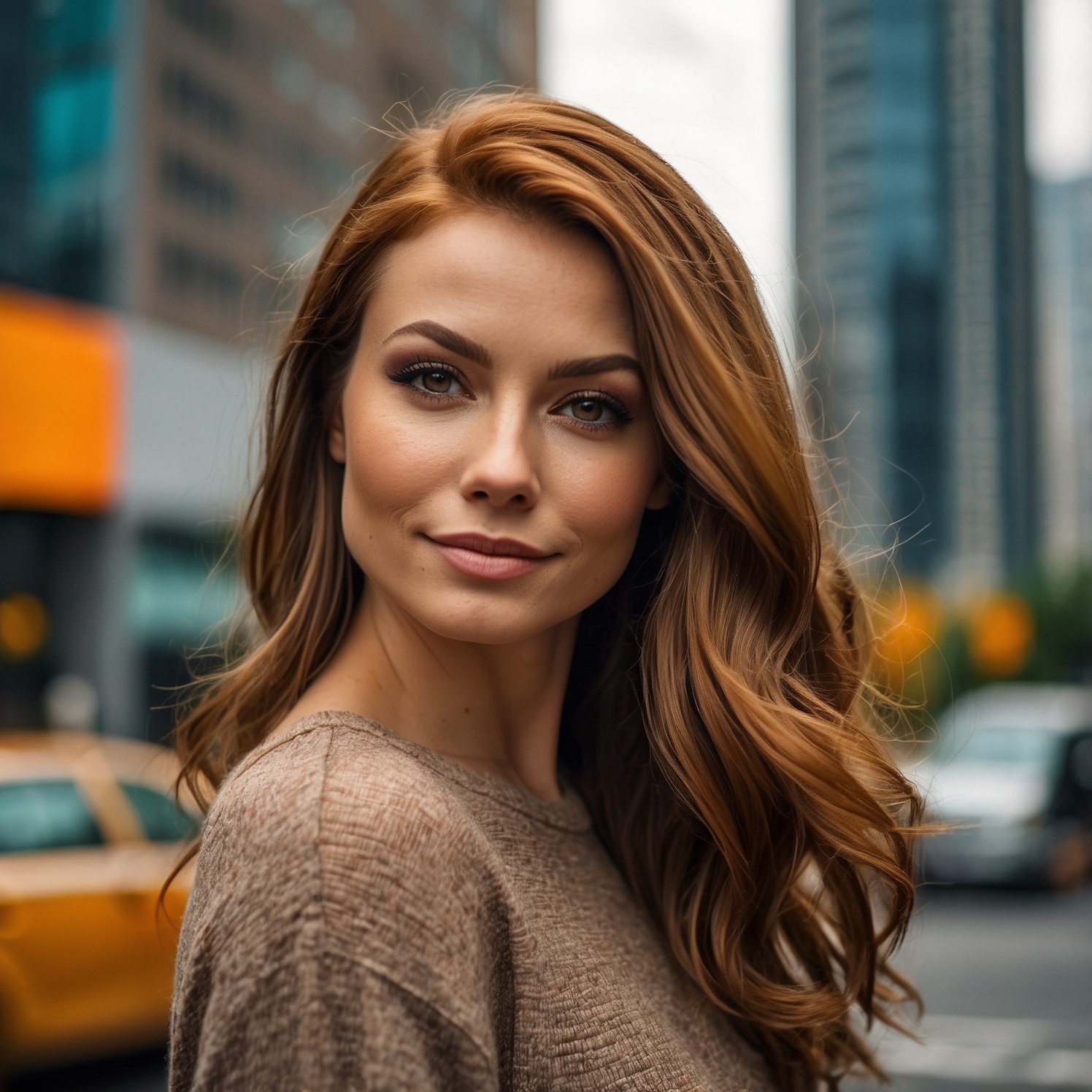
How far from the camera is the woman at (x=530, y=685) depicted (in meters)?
1.20

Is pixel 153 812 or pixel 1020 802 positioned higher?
pixel 153 812

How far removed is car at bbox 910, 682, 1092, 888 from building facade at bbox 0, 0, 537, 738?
30.0ft

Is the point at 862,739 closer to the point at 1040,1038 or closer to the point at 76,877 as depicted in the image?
the point at 76,877

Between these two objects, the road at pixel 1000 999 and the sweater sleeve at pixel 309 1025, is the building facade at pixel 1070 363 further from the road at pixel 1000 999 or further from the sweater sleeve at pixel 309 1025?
the sweater sleeve at pixel 309 1025

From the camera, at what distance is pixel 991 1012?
8.66 metres

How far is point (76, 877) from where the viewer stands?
238 inches

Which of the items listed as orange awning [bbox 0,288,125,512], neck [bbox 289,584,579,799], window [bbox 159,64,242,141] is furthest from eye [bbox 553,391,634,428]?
window [bbox 159,64,242,141]

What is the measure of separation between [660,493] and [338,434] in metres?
0.43

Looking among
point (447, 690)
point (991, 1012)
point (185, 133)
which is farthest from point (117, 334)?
point (447, 690)

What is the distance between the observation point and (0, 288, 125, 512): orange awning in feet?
59.5

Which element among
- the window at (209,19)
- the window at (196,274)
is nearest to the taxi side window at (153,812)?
the window at (196,274)

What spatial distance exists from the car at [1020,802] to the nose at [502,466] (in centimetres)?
1269

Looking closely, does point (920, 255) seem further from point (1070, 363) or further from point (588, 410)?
point (588, 410)

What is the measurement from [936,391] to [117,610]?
6595 centimetres
